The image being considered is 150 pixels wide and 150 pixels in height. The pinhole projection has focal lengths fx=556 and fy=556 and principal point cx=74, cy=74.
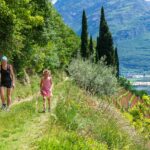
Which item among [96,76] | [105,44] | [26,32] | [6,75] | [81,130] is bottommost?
[81,130]

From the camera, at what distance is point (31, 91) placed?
3903 centimetres

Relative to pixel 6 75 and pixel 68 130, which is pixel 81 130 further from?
pixel 6 75

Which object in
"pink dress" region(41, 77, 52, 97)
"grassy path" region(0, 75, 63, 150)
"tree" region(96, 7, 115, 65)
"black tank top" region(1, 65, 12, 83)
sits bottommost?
"grassy path" region(0, 75, 63, 150)

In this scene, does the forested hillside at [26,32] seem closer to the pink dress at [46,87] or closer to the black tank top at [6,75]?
the pink dress at [46,87]

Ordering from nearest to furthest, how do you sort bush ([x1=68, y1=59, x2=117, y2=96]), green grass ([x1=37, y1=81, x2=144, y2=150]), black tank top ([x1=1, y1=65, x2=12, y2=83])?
green grass ([x1=37, y1=81, x2=144, y2=150]) → black tank top ([x1=1, y1=65, x2=12, y2=83]) → bush ([x1=68, y1=59, x2=117, y2=96])

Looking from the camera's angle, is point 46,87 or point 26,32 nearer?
point 46,87

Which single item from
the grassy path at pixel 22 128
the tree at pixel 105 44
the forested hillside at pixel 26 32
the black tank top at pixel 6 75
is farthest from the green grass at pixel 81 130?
the tree at pixel 105 44

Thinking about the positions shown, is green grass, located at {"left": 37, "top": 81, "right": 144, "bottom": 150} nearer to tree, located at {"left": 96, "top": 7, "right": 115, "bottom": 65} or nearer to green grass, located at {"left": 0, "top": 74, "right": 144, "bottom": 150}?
green grass, located at {"left": 0, "top": 74, "right": 144, "bottom": 150}

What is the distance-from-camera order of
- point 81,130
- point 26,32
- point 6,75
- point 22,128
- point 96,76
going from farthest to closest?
point 26,32
point 96,76
point 6,75
point 22,128
point 81,130

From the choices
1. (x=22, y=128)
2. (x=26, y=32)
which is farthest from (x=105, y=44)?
(x=22, y=128)

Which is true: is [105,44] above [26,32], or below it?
below

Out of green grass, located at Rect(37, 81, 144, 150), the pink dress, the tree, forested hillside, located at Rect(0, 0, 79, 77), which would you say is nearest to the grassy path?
green grass, located at Rect(37, 81, 144, 150)

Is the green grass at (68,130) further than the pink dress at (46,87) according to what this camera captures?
No

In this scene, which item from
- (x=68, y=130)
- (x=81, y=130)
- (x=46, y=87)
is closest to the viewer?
(x=68, y=130)
